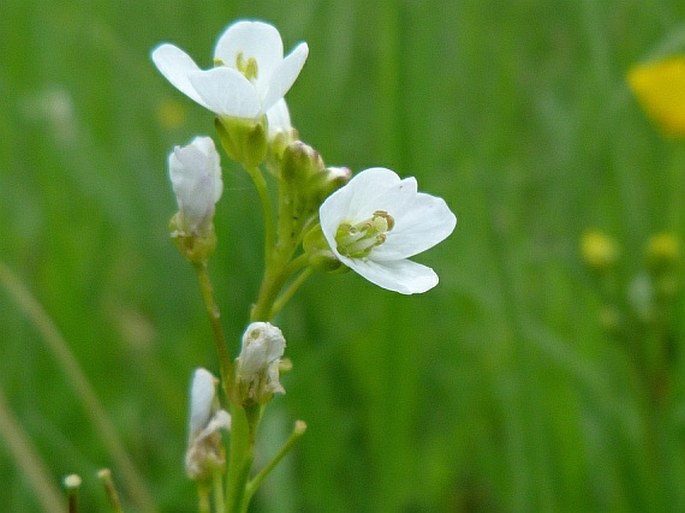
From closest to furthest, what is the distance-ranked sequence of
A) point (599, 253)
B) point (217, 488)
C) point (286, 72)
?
point (286, 72) < point (217, 488) < point (599, 253)

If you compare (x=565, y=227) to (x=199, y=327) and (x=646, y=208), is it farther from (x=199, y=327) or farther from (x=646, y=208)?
(x=199, y=327)

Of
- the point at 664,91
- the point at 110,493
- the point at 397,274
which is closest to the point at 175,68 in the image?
the point at 397,274

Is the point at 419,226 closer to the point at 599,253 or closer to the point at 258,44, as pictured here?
the point at 258,44

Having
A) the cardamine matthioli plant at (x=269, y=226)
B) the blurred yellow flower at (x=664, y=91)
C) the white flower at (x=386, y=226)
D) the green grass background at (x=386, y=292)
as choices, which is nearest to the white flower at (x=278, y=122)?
the cardamine matthioli plant at (x=269, y=226)

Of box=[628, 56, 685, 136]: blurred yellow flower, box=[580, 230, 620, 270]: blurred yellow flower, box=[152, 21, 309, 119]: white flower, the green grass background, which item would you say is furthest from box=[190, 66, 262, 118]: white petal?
box=[628, 56, 685, 136]: blurred yellow flower

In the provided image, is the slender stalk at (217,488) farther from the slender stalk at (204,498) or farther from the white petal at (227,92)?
the white petal at (227,92)

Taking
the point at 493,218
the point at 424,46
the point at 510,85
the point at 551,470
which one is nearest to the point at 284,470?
the point at 551,470

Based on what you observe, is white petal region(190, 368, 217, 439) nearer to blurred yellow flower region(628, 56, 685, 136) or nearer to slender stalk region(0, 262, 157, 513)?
slender stalk region(0, 262, 157, 513)
